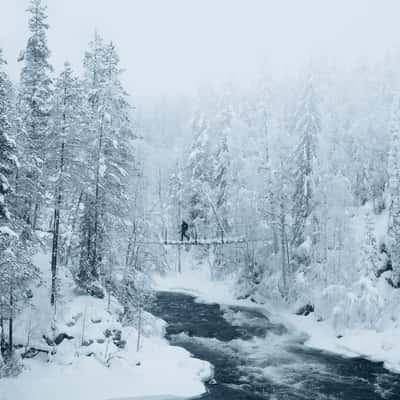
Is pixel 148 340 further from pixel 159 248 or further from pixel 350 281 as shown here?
pixel 159 248

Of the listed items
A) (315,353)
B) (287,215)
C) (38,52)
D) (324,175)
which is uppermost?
(38,52)

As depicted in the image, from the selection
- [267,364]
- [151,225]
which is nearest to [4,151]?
[267,364]

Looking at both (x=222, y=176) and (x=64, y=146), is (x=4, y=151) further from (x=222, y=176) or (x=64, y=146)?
(x=222, y=176)

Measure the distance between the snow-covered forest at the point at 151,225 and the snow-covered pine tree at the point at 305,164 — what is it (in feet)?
0.36

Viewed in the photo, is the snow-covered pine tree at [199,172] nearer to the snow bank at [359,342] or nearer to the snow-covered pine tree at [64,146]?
the snow bank at [359,342]

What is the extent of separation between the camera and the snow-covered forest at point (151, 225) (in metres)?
24.2

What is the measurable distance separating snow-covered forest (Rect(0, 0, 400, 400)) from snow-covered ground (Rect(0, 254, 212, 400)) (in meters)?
0.09

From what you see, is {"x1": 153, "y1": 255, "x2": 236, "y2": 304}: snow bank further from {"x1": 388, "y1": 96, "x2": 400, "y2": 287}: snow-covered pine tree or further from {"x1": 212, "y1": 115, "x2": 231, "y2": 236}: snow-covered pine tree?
{"x1": 388, "y1": 96, "x2": 400, "y2": 287}: snow-covered pine tree

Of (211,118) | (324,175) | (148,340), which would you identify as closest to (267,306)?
(324,175)

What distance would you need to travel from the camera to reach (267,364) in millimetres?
28422

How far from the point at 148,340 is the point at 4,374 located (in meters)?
9.39

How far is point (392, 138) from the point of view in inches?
1380

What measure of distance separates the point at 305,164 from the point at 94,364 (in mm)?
23907

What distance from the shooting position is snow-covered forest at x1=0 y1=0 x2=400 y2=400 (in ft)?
79.3
